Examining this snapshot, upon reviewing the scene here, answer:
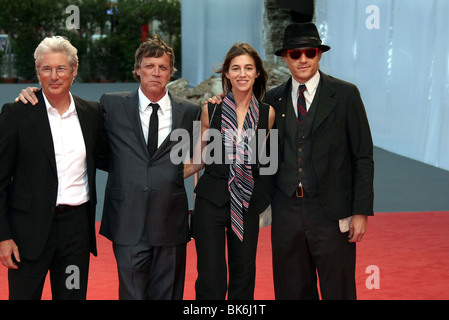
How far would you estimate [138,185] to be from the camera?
3.62 meters

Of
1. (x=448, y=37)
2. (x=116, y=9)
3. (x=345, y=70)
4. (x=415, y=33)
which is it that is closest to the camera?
(x=448, y=37)

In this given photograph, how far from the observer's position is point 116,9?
31031mm

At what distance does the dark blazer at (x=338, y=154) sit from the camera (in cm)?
353

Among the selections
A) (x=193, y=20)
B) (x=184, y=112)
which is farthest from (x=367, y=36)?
(x=193, y=20)

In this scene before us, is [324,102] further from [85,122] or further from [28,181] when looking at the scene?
[28,181]

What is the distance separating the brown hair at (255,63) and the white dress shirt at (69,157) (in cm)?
87

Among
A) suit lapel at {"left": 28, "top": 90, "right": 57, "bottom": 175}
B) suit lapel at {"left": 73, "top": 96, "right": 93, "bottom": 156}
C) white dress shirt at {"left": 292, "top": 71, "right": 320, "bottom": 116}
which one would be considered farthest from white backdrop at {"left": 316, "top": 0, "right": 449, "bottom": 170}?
suit lapel at {"left": 28, "top": 90, "right": 57, "bottom": 175}

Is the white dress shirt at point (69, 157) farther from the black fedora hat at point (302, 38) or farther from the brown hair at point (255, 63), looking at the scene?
the black fedora hat at point (302, 38)

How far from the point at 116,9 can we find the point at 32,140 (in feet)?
94.2

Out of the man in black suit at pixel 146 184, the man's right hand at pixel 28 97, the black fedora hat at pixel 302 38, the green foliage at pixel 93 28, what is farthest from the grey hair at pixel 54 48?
the green foliage at pixel 93 28

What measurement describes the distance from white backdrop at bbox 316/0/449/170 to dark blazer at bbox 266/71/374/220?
710 cm

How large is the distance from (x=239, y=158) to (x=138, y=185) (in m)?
0.54

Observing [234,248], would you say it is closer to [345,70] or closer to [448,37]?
[448,37]

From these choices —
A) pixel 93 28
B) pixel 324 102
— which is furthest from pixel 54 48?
pixel 93 28
